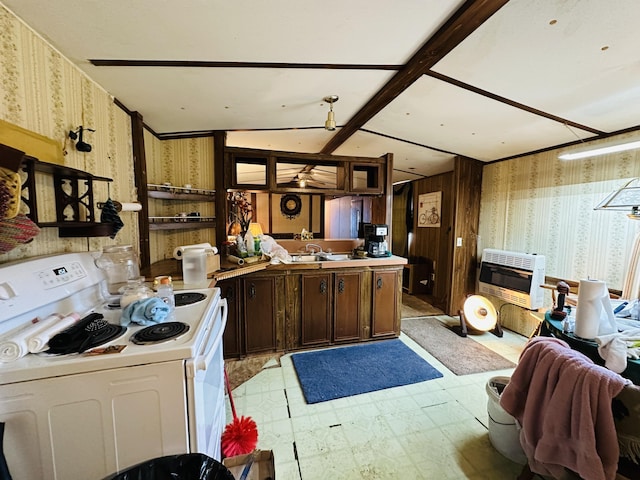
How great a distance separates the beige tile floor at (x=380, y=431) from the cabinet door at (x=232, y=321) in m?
0.44

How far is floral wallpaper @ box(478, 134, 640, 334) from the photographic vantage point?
2.42m

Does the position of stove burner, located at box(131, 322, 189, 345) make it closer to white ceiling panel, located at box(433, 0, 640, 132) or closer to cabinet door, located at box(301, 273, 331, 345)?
cabinet door, located at box(301, 273, 331, 345)

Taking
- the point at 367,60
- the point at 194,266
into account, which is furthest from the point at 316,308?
the point at 367,60

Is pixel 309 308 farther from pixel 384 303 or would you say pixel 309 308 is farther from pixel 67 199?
pixel 67 199

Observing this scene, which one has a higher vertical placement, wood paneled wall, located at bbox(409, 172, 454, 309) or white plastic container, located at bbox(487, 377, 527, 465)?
wood paneled wall, located at bbox(409, 172, 454, 309)

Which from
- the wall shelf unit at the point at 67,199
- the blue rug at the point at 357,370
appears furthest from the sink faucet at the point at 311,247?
the wall shelf unit at the point at 67,199

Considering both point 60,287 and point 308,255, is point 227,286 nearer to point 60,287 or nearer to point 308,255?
point 308,255

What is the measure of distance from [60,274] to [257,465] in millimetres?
1289

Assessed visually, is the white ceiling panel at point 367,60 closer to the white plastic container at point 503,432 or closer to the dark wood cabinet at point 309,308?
the dark wood cabinet at point 309,308

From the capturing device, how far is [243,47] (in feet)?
4.68

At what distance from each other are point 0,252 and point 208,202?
2079 millimetres

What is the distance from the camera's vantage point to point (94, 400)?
0.84m

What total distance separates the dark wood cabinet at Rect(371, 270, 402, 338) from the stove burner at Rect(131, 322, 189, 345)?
234 cm

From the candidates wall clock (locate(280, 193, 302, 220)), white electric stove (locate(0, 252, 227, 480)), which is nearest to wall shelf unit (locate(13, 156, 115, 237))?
white electric stove (locate(0, 252, 227, 480))
